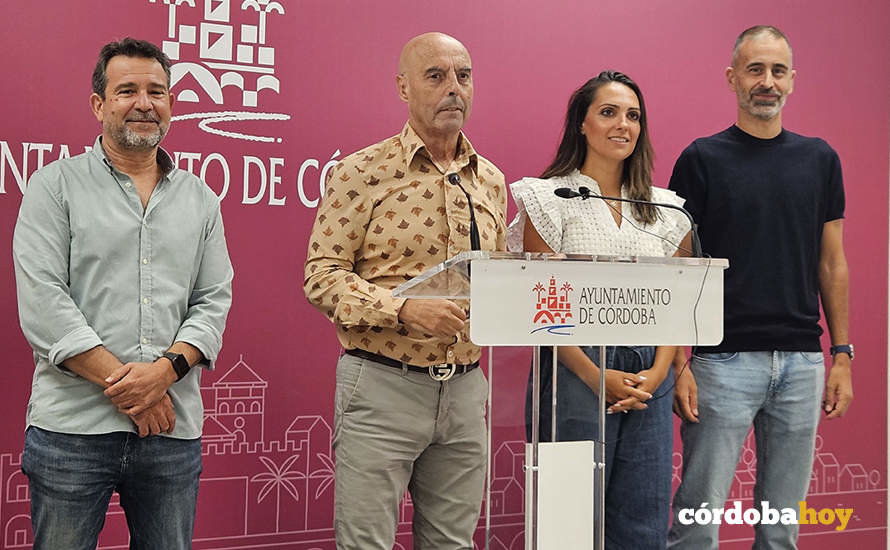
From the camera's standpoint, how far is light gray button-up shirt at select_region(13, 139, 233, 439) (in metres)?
2.29

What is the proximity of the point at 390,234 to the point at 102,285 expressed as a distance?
2.36 feet

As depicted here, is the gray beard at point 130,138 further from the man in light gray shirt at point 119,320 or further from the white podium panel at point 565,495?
the white podium panel at point 565,495

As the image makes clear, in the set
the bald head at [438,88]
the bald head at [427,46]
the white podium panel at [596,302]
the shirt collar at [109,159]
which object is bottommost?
the white podium panel at [596,302]

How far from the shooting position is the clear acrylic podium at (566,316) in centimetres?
185

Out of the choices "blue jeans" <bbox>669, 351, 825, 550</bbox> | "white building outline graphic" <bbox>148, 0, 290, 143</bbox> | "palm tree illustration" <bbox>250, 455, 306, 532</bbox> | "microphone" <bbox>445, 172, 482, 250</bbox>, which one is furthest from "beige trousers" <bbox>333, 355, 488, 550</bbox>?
"white building outline graphic" <bbox>148, 0, 290, 143</bbox>

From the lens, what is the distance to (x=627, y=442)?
6.95 feet

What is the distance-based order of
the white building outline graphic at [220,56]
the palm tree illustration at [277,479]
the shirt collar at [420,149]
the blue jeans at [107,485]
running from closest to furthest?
the blue jeans at [107,485], the shirt collar at [420,149], the white building outline graphic at [220,56], the palm tree illustration at [277,479]

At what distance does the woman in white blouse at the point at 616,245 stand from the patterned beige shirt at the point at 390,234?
0.75 ft

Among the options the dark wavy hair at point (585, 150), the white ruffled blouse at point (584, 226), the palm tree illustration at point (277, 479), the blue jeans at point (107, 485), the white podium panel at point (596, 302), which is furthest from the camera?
the palm tree illustration at point (277, 479)

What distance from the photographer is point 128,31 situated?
2.95 meters

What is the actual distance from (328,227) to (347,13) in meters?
1.01

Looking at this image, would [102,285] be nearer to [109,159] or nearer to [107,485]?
[109,159]

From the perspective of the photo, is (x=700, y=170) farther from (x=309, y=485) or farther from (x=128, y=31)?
(x=128, y=31)

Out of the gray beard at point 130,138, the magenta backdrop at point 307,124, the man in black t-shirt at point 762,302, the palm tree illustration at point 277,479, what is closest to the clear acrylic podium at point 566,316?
the magenta backdrop at point 307,124
